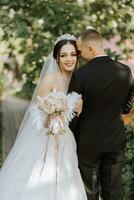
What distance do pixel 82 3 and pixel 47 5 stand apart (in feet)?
3.22

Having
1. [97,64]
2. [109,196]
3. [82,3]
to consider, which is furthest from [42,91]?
[82,3]

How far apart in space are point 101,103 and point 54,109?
0.44 metres

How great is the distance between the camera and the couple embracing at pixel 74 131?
212 inches

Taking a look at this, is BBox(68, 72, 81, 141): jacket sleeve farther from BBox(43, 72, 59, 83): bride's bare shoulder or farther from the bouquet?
BBox(43, 72, 59, 83): bride's bare shoulder

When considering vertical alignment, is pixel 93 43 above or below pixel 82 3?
below

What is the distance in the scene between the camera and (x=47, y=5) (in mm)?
9383

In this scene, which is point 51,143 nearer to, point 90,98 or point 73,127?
point 73,127

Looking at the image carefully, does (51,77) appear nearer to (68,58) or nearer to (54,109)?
(68,58)

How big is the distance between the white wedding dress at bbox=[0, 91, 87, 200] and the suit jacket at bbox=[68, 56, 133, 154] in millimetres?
192

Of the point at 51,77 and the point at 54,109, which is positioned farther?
the point at 51,77

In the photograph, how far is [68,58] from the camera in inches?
230

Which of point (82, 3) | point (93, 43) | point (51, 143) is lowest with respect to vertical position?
point (51, 143)

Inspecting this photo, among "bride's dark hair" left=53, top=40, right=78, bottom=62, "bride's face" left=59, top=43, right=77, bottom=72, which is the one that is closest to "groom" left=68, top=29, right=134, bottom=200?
"bride's face" left=59, top=43, right=77, bottom=72

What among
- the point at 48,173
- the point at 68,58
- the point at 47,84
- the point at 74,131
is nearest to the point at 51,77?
the point at 47,84
